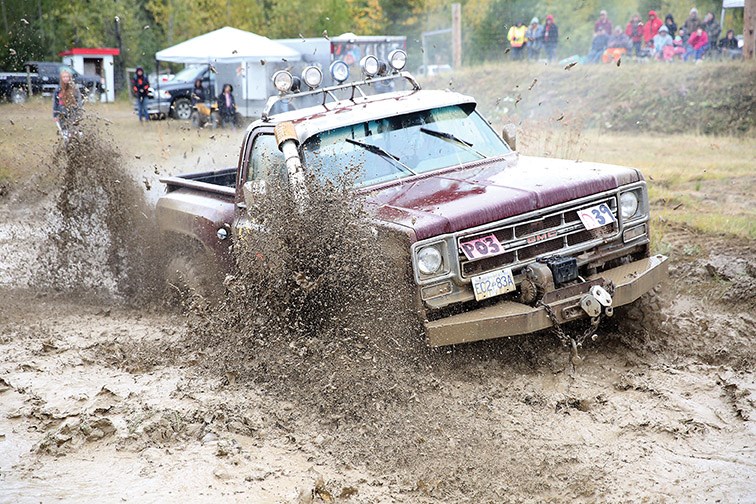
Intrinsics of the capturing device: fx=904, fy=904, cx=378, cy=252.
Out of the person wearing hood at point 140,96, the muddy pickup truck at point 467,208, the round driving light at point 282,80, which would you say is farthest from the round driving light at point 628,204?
the person wearing hood at point 140,96

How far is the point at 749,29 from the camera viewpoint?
18.8 meters

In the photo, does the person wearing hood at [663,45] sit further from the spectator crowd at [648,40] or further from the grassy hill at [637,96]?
the grassy hill at [637,96]

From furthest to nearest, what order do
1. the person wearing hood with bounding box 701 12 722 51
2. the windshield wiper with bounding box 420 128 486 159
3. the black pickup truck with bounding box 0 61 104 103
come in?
the person wearing hood with bounding box 701 12 722 51 < the black pickup truck with bounding box 0 61 104 103 < the windshield wiper with bounding box 420 128 486 159

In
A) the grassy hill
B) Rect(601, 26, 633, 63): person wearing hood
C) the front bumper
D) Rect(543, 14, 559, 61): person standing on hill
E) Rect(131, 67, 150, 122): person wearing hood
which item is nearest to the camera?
the front bumper

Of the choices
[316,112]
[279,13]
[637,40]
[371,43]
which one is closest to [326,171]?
[316,112]

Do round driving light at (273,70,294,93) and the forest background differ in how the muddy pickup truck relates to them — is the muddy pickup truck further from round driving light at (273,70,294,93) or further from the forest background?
the forest background

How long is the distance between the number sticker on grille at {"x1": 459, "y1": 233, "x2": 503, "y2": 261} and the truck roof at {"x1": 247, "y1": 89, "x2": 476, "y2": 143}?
1.53 metres

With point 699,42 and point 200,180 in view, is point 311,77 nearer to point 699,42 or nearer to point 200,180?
point 200,180

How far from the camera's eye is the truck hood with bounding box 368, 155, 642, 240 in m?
5.40

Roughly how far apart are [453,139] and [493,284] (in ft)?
5.38

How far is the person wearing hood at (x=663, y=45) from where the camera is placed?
21641mm

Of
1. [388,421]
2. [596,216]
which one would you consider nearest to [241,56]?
[596,216]

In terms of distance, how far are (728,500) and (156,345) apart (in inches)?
174

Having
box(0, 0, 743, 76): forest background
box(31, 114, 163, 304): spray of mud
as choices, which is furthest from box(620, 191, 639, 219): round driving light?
box(0, 0, 743, 76): forest background
